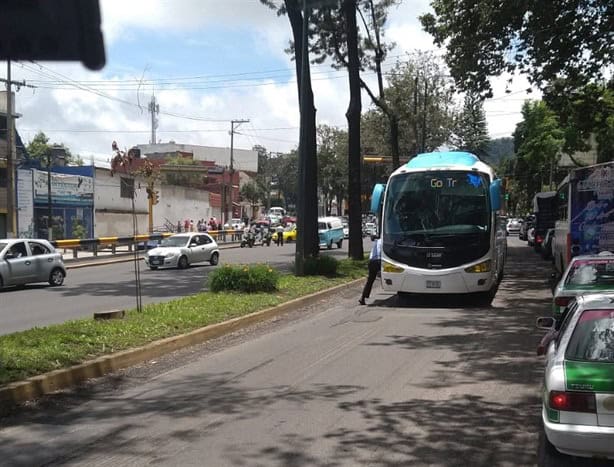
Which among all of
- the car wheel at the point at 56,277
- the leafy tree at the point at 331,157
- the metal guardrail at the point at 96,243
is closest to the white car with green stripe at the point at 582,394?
the car wheel at the point at 56,277

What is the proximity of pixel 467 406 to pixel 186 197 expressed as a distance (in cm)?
6136

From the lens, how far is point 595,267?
10.5 metres

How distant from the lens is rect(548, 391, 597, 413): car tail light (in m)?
4.64

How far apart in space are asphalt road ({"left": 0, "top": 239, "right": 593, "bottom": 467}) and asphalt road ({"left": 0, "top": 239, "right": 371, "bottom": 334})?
5.31 m

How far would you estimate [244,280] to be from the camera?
52.3 ft

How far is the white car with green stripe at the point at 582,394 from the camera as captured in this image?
4.59m

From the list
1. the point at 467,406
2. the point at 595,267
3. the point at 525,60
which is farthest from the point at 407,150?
the point at 467,406

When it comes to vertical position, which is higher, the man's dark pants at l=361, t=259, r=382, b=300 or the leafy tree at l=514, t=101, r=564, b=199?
the leafy tree at l=514, t=101, r=564, b=199

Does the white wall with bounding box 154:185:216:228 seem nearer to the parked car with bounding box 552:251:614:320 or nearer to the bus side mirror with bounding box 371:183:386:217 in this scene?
the bus side mirror with bounding box 371:183:386:217

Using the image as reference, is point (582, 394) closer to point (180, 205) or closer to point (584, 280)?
point (584, 280)

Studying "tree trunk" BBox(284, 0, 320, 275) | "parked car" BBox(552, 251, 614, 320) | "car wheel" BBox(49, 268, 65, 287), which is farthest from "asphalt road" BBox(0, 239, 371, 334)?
"parked car" BBox(552, 251, 614, 320)

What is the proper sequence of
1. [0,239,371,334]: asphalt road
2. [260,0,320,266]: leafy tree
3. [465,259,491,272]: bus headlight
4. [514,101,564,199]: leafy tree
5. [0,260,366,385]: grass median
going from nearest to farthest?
1. [0,260,366,385]: grass median
2. [465,259,491,272]: bus headlight
3. [0,239,371,334]: asphalt road
4. [260,0,320,266]: leafy tree
5. [514,101,564,199]: leafy tree

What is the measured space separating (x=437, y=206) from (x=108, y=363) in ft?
28.0

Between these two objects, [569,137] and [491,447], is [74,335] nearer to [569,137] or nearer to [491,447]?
[491,447]
